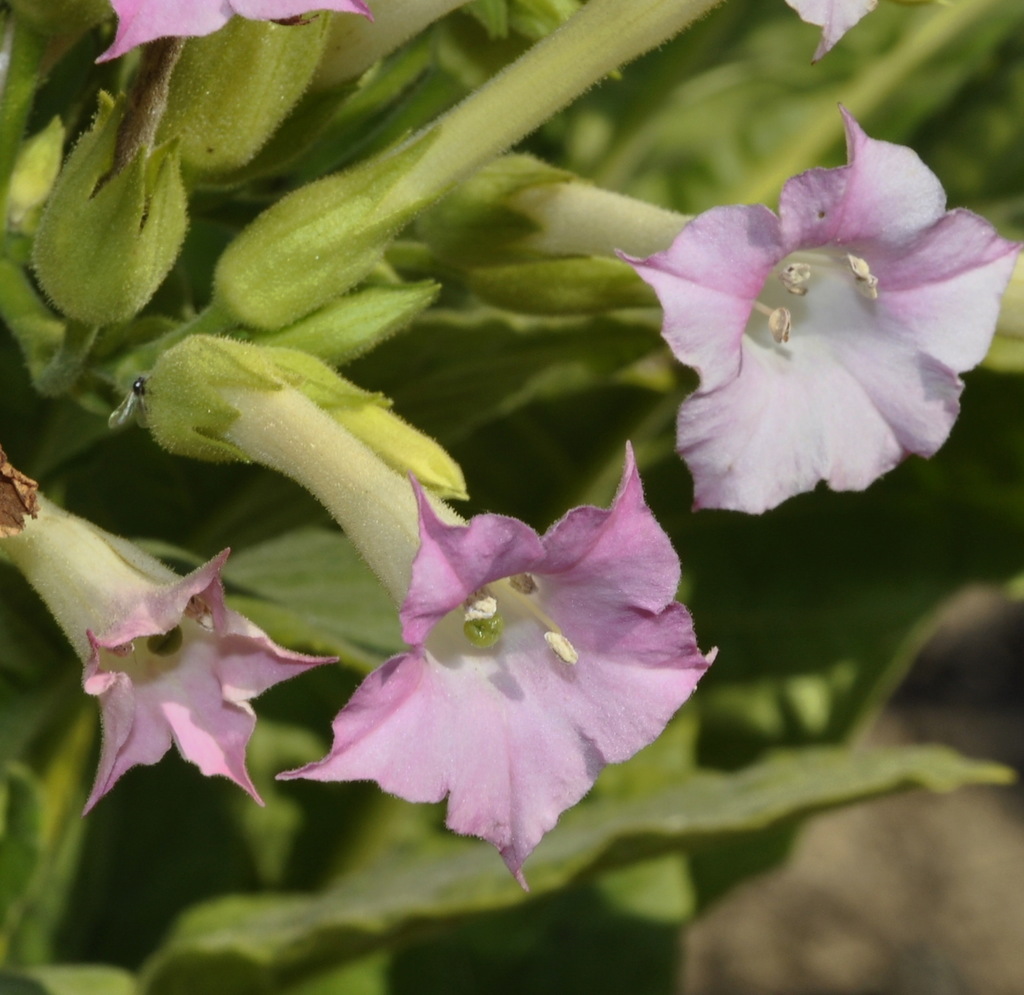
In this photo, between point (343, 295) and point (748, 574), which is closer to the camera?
point (343, 295)

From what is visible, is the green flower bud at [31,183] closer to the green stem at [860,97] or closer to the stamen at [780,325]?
the stamen at [780,325]

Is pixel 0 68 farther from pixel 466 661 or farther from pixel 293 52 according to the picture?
pixel 466 661

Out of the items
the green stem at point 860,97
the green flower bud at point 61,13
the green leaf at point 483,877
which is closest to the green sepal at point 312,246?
the green flower bud at point 61,13

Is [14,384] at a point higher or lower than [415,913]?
higher

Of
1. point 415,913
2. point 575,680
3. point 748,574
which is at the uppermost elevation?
point 575,680

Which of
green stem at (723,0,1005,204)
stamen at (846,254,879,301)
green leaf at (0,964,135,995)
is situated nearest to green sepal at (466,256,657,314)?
stamen at (846,254,879,301)

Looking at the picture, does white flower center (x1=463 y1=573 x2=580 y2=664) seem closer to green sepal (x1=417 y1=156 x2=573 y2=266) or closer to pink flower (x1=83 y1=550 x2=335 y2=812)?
pink flower (x1=83 y1=550 x2=335 y2=812)

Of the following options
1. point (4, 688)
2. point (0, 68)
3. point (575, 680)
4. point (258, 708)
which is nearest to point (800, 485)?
point (575, 680)
